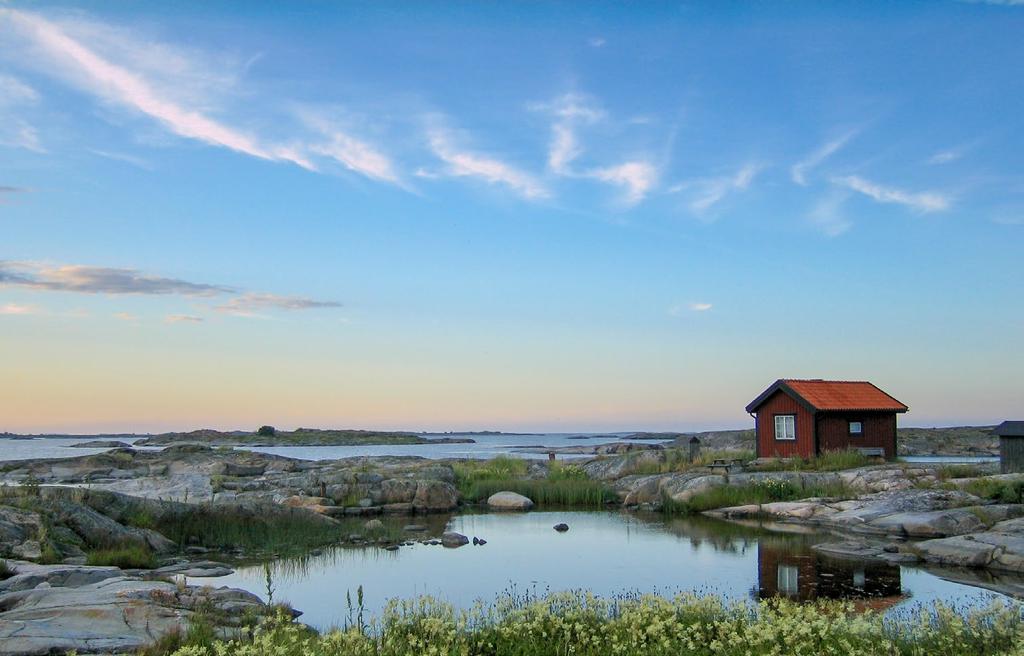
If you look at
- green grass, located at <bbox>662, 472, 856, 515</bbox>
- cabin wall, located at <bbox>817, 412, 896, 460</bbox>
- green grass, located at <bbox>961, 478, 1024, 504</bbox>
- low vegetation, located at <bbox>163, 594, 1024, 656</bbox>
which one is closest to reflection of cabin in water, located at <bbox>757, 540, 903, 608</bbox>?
low vegetation, located at <bbox>163, 594, 1024, 656</bbox>

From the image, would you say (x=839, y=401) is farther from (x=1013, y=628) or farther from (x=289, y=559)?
(x=1013, y=628)

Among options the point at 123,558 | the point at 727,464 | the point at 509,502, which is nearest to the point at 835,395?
the point at 727,464

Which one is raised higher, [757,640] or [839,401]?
[839,401]

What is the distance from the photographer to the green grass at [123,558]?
1537 cm

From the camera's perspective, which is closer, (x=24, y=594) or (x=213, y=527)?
(x=24, y=594)

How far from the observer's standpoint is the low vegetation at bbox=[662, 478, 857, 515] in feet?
93.5

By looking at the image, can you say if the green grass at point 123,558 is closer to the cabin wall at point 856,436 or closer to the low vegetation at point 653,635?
the low vegetation at point 653,635

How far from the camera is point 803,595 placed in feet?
48.3

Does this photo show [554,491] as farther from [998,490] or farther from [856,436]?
[998,490]

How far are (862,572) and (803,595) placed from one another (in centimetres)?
293

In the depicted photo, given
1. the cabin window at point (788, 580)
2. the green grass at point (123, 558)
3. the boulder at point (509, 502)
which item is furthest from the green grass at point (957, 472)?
the green grass at point (123, 558)

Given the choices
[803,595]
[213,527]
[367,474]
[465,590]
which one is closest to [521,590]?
[465,590]

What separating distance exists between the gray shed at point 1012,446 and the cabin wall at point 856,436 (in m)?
7.17

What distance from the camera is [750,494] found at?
2920 centimetres
